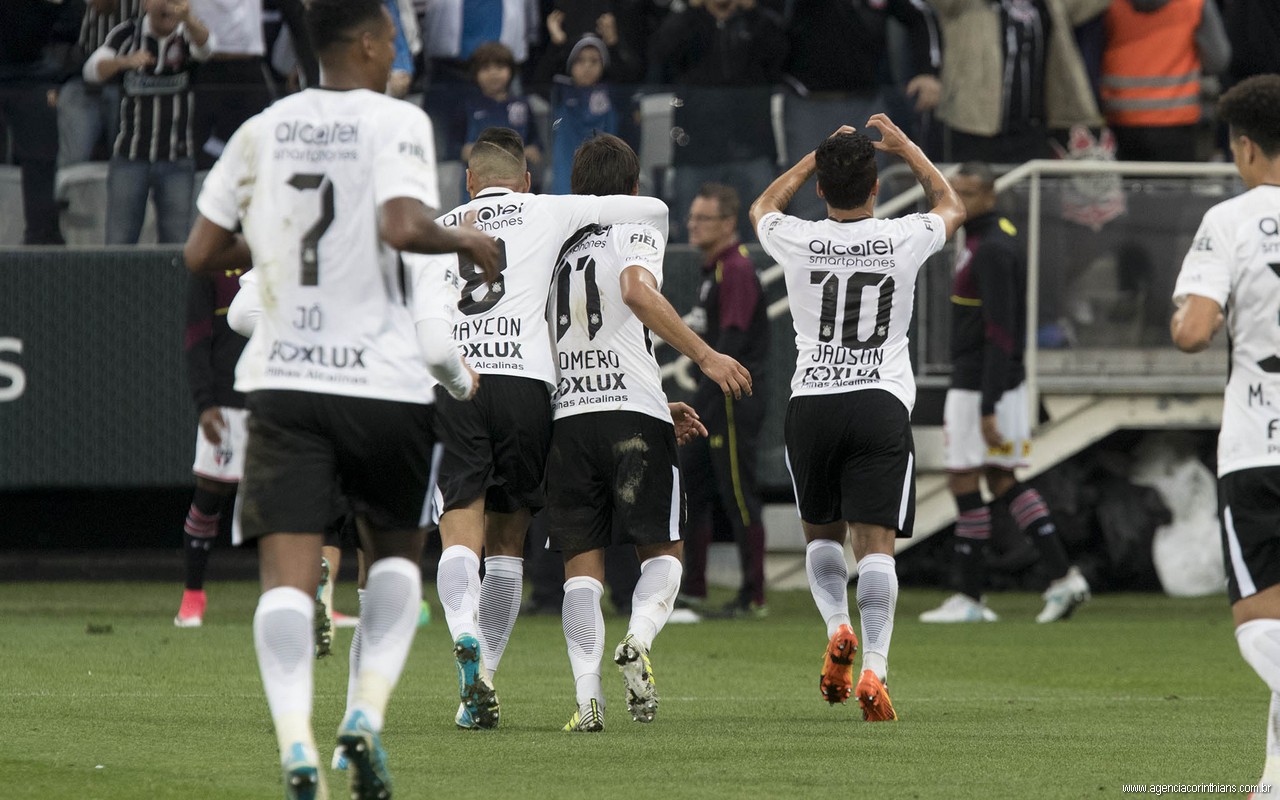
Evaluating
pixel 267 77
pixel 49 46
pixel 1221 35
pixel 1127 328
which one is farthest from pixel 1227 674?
pixel 49 46

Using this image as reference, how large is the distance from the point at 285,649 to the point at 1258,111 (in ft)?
10.1

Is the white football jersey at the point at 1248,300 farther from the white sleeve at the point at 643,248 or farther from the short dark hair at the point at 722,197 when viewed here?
the short dark hair at the point at 722,197

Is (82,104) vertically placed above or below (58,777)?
above

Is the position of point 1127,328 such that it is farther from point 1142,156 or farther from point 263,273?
point 263,273

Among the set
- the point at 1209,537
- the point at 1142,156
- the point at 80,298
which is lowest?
the point at 1209,537

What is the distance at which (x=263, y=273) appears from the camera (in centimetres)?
518

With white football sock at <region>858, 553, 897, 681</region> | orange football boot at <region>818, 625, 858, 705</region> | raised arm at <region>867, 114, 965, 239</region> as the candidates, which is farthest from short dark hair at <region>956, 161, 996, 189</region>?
orange football boot at <region>818, 625, 858, 705</region>

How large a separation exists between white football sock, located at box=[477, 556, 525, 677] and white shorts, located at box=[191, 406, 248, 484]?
4639 millimetres

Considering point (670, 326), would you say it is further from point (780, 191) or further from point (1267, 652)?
point (1267, 652)

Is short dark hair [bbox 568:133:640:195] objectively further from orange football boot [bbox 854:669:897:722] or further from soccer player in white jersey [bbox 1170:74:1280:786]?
soccer player in white jersey [bbox 1170:74:1280:786]

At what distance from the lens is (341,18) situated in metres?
5.16

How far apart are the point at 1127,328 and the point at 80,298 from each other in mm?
7710

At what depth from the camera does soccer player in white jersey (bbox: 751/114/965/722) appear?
8023 mm

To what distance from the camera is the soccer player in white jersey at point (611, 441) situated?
24.3 ft
